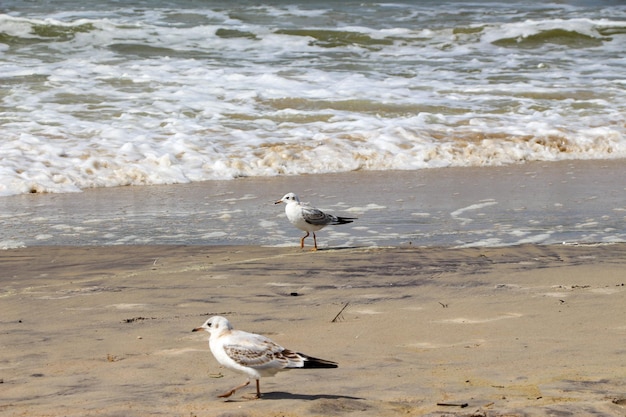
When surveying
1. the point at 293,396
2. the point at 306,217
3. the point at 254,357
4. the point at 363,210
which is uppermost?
the point at 254,357

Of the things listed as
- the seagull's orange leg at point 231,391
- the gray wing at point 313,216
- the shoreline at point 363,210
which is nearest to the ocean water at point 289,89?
the shoreline at point 363,210

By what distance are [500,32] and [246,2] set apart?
6684mm

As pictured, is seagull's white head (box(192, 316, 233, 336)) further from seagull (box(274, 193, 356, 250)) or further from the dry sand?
seagull (box(274, 193, 356, 250))

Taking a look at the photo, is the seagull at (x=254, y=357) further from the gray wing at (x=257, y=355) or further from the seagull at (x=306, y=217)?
the seagull at (x=306, y=217)

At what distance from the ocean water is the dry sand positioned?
4163mm

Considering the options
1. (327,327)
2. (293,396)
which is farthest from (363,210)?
(293,396)

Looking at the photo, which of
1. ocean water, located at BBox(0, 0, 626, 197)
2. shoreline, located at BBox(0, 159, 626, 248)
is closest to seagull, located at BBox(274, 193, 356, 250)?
shoreline, located at BBox(0, 159, 626, 248)

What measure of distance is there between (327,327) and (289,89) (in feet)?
34.3

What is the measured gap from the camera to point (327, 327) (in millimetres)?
4617

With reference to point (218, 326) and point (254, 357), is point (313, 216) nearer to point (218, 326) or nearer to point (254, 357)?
point (218, 326)

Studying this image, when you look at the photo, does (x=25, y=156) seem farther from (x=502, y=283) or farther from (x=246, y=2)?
(x=246, y=2)

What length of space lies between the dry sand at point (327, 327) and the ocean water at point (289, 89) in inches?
164

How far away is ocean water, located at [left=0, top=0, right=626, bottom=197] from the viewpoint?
10.9 metres

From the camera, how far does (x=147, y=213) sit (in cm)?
827
